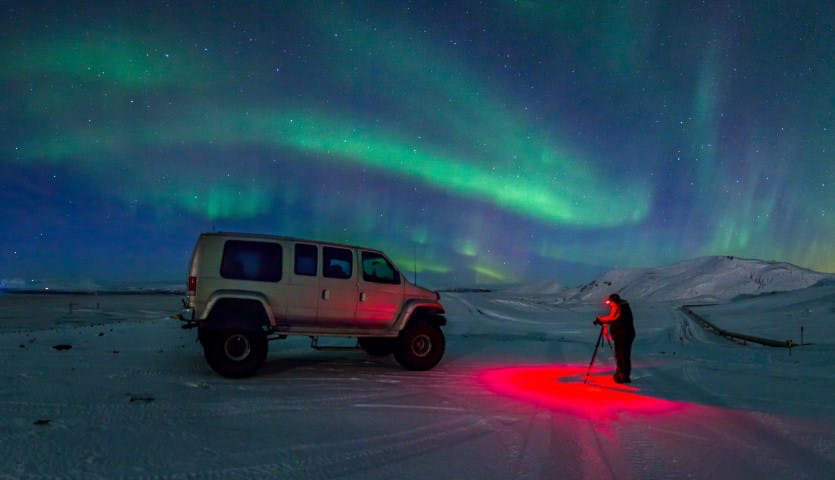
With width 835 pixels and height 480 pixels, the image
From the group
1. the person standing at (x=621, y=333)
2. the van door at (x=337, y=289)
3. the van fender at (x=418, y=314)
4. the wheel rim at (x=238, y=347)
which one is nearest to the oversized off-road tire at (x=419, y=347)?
the van fender at (x=418, y=314)

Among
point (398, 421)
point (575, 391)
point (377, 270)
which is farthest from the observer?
point (377, 270)

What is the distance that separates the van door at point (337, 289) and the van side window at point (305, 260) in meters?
0.19

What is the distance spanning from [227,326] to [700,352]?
49.9 ft

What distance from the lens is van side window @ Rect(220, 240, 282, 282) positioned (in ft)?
30.4

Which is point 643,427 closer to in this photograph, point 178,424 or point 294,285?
point 178,424

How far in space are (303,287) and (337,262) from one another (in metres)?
0.84

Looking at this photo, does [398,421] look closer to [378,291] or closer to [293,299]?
[293,299]

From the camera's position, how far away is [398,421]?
20.3 feet

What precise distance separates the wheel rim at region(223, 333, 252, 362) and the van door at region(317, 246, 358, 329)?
4.48ft

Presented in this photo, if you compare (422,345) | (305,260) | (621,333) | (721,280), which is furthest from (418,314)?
(721,280)

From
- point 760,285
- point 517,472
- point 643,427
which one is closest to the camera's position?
point 517,472

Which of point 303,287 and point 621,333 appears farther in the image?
point 621,333

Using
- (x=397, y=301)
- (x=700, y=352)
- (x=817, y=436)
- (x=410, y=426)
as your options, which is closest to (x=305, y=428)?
(x=410, y=426)

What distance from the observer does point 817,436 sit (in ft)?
19.4
